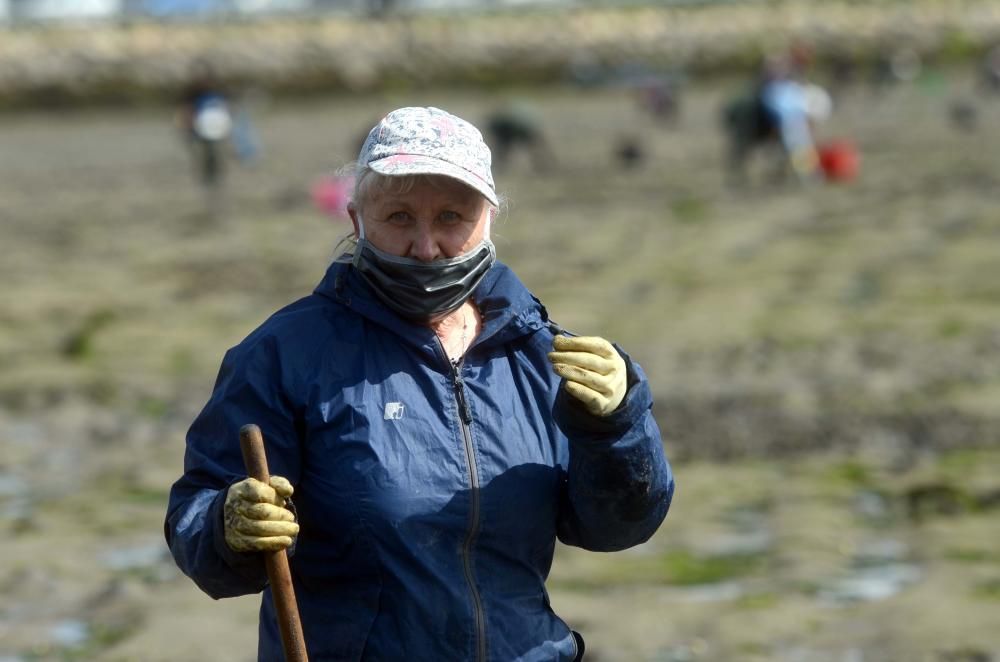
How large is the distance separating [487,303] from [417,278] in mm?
171

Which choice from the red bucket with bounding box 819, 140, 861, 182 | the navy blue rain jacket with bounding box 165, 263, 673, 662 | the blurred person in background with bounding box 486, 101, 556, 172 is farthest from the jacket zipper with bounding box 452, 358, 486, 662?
the blurred person in background with bounding box 486, 101, 556, 172

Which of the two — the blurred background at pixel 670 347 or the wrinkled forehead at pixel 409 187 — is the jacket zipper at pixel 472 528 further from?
the blurred background at pixel 670 347

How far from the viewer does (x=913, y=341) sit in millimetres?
9633

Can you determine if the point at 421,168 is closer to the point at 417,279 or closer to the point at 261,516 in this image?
the point at 417,279

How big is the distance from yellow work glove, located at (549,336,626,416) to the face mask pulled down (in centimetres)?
23

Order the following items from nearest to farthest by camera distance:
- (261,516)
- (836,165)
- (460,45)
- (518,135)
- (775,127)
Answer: (261,516) < (836,165) < (775,127) < (518,135) < (460,45)

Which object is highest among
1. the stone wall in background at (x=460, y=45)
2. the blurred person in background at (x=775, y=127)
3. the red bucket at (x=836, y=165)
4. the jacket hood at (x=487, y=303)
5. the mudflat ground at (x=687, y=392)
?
the stone wall in background at (x=460, y=45)

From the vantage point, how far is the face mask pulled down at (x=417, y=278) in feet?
9.02

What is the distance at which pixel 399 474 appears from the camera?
8.91 ft

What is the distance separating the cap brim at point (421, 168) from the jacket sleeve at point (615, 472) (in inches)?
14.8

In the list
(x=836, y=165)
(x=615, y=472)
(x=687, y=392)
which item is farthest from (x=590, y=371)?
(x=836, y=165)

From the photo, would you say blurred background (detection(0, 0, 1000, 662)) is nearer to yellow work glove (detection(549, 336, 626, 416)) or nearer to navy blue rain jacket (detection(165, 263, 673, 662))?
navy blue rain jacket (detection(165, 263, 673, 662))

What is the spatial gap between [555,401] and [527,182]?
1886cm

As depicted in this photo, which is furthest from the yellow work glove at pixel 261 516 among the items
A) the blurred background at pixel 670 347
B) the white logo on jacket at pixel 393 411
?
the blurred background at pixel 670 347
